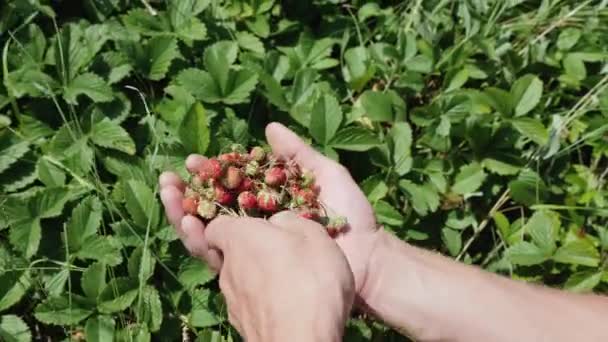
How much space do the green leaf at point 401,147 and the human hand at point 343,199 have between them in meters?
0.28

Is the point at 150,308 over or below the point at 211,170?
below

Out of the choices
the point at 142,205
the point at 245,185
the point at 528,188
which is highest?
the point at 245,185

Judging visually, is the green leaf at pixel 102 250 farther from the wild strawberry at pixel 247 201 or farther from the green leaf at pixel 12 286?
the wild strawberry at pixel 247 201

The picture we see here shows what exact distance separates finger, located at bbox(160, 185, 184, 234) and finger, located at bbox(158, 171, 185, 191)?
14mm

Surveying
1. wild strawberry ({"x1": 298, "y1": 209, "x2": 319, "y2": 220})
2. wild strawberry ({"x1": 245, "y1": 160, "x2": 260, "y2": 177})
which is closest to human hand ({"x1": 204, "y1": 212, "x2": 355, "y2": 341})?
wild strawberry ({"x1": 298, "y1": 209, "x2": 319, "y2": 220})

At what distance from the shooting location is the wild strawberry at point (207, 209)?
4.88 feet

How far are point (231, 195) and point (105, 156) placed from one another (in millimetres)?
395

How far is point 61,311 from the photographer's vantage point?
157 centimetres

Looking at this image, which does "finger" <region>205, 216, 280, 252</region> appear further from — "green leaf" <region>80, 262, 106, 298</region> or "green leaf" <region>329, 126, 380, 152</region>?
"green leaf" <region>329, 126, 380, 152</region>

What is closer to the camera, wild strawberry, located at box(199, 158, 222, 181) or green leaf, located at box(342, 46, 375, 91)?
wild strawberry, located at box(199, 158, 222, 181)

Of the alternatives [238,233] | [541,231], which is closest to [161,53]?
[238,233]

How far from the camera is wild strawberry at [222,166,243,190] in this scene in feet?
5.01

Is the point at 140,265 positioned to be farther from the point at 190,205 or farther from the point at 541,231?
the point at 541,231

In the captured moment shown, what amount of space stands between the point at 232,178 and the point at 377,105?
57cm
